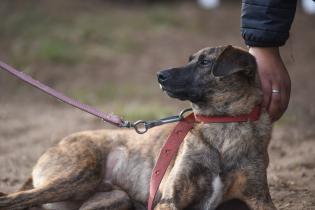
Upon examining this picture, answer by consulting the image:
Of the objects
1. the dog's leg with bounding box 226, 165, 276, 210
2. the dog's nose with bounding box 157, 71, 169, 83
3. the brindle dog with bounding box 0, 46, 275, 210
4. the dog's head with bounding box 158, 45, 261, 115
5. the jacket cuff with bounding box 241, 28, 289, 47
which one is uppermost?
the jacket cuff with bounding box 241, 28, 289, 47

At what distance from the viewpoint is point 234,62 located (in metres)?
4.74

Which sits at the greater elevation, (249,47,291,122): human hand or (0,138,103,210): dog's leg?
(249,47,291,122): human hand

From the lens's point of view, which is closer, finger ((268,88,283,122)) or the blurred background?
finger ((268,88,283,122))

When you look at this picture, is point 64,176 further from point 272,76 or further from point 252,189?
point 272,76

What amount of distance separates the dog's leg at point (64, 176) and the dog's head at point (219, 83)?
37.2 inches

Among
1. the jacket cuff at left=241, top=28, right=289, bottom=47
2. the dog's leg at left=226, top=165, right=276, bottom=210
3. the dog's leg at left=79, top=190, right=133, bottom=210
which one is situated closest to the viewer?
the dog's leg at left=226, top=165, right=276, bottom=210

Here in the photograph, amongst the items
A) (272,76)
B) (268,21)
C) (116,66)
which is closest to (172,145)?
(272,76)

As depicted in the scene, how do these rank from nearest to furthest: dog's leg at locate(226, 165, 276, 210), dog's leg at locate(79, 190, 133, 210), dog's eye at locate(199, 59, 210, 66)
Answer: dog's leg at locate(226, 165, 276, 210)
dog's eye at locate(199, 59, 210, 66)
dog's leg at locate(79, 190, 133, 210)

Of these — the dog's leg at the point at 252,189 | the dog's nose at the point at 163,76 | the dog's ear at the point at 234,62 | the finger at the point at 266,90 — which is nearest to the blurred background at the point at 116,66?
the dog's leg at the point at 252,189

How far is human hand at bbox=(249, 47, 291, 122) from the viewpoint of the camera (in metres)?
4.85

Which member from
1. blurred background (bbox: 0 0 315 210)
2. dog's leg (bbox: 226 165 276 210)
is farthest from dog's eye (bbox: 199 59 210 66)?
blurred background (bbox: 0 0 315 210)

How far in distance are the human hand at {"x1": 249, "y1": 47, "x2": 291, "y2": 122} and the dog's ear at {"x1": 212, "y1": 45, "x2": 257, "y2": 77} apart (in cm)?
10

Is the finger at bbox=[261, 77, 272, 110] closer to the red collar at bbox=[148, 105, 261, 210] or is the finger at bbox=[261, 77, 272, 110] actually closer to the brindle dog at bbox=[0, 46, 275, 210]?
the brindle dog at bbox=[0, 46, 275, 210]

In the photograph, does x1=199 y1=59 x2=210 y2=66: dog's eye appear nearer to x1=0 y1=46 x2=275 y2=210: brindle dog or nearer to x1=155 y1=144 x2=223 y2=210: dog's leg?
x1=0 y1=46 x2=275 y2=210: brindle dog
